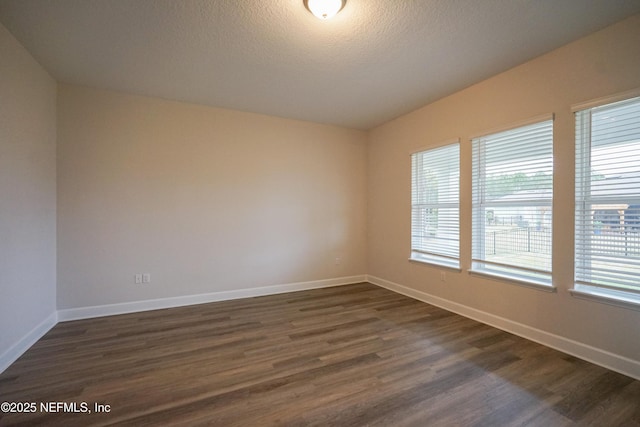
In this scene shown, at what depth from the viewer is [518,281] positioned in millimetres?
2766

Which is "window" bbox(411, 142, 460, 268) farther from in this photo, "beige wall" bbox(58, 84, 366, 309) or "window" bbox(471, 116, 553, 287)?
"beige wall" bbox(58, 84, 366, 309)

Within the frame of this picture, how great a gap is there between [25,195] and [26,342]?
1.38m

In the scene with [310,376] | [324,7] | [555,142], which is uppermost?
[324,7]

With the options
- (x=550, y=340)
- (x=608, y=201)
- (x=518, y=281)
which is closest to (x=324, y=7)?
(x=608, y=201)

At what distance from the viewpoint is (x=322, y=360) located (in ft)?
7.54

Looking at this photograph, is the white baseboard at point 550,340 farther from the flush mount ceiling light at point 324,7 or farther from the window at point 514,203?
the flush mount ceiling light at point 324,7

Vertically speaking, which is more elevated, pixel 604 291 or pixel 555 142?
pixel 555 142

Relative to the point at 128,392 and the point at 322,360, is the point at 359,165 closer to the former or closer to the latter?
the point at 322,360

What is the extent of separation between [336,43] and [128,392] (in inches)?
128

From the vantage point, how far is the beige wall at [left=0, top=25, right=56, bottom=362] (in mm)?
2207

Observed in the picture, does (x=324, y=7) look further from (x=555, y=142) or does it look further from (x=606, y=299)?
(x=606, y=299)

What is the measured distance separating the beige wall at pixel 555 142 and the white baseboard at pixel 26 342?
4.43 m

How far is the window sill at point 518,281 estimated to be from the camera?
8.35 feet

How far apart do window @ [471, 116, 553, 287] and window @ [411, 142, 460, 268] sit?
290mm
